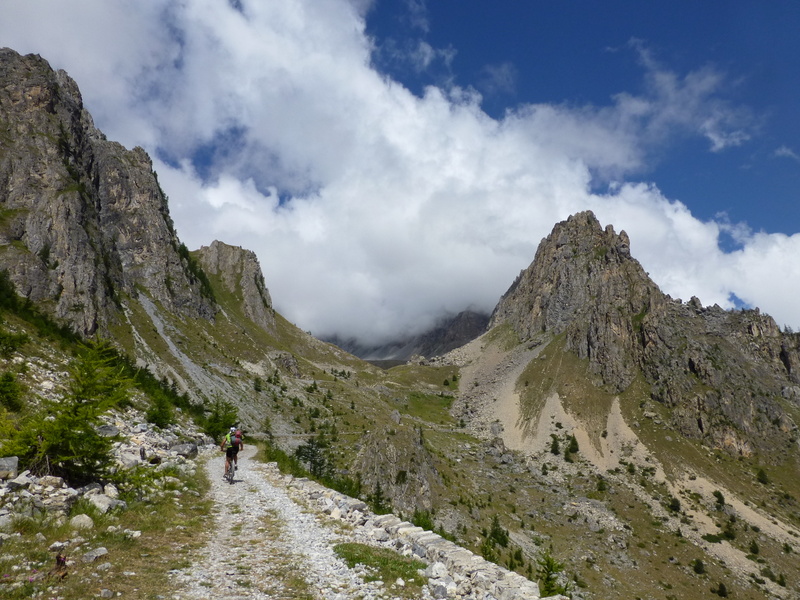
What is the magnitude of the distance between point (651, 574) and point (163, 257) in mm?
163919

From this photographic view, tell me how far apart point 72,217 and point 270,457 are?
93.6m

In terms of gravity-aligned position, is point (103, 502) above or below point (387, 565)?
below

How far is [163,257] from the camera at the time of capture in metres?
149

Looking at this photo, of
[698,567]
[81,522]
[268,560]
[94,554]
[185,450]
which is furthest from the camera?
[698,567]

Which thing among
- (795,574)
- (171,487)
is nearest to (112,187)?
(171,487)

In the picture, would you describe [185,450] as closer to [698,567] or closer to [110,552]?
[110,552]

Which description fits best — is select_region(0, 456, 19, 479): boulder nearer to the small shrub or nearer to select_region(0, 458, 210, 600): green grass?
select_region(0, 458, 210, 600): green grass

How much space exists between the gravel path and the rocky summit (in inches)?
3.5

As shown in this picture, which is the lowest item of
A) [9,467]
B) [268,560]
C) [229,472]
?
[229,472]

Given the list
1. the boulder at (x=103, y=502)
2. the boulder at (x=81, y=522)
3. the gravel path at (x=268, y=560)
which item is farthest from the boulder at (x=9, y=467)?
the gravel path at (x=268, y=560)

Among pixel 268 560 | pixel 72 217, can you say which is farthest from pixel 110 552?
pixel 72 217

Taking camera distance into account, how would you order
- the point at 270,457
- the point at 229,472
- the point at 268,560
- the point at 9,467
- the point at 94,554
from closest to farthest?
1. the point at 94,554
2. the point at 9,467
3. the point at 268,560
4. the point at 229,472
5. the point at 270,457

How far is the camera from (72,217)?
100062 millimetres

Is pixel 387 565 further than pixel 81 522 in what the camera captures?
Yes
